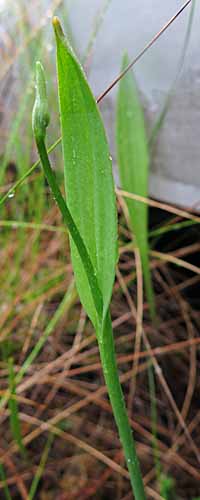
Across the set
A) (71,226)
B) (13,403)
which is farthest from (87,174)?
(13,403)

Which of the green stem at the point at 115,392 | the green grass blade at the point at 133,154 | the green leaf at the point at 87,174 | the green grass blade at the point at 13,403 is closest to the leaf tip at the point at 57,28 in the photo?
the green leaf at the point at 87,174

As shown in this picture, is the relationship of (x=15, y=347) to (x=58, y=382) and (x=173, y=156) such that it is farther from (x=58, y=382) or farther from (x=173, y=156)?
(x=173, y=156)

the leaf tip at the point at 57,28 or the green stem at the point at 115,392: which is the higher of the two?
the leaf tip at the point at 57,28

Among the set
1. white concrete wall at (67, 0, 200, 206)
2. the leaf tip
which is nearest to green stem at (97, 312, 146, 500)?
the leaf tip

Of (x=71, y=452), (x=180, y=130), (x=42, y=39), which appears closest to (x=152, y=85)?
(x=180, y=130)

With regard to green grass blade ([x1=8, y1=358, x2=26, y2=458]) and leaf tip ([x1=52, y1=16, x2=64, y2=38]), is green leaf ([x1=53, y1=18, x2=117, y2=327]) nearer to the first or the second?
leaf tip ([x1=52, y1=16, x2=64, y2=38])

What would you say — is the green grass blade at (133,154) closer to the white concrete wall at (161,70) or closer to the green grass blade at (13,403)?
the white concrete wall at (161,70)

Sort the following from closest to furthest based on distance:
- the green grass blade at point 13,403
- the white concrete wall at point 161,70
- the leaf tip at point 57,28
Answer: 1. the leaf tip at point 57,28
2. the green grass blade at point 13,403
3. the white concrete wall at point 161,70
